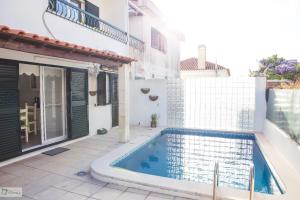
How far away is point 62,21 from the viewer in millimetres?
8727

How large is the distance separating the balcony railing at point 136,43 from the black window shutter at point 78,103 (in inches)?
191

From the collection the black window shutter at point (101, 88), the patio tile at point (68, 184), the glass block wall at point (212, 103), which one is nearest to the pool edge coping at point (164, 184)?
the patio tile at point (68, 184)

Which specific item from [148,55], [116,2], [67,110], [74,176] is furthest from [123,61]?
[148,55]

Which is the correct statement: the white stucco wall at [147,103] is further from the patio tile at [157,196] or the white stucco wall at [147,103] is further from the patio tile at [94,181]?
the patio tile at [157,196]

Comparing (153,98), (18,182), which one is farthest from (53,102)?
(153,98)

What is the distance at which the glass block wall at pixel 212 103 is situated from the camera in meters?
12.6

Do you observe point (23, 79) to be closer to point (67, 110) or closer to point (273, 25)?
point (67, 110)

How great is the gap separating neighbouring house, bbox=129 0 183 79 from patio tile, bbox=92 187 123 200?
399 inches

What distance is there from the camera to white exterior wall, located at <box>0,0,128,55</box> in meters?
6.86

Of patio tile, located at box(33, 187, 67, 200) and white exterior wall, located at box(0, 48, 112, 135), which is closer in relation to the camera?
patio tile, located at box(33, 187, 67, 200)

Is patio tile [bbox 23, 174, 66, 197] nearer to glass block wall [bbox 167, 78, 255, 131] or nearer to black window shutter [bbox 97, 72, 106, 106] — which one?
black window shutter [bbox 97, 72, 106, 106]

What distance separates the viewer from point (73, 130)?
33.1ft

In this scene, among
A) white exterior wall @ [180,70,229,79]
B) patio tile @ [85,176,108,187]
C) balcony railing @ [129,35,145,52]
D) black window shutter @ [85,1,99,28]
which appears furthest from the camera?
white exterior wall @ [180,70,229,79]

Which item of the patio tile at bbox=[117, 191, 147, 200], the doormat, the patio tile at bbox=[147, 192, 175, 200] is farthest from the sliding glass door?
the patio tile at bbox=[147, 192, 175, 200]
